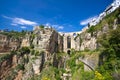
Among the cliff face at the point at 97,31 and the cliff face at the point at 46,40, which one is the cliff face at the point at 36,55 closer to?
the cliff face at the point at 46,40

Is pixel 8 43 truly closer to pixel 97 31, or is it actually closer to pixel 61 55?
pixel 61 55

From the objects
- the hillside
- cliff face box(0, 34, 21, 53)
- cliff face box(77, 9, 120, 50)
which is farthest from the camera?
cliff face box(0, 34, 21, 53)

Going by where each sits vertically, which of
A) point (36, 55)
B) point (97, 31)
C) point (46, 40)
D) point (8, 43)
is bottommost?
point (36, 55)

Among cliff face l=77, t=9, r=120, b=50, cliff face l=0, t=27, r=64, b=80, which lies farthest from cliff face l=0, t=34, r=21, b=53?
cliff face l=77, t=9, r=120, b=50

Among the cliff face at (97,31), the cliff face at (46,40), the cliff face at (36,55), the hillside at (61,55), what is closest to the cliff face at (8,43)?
the hillside at (61,55)

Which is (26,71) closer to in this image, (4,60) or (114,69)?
(4,60)

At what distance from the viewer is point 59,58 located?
60.4 meters

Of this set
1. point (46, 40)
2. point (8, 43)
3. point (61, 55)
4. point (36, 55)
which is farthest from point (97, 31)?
point (8, 43)

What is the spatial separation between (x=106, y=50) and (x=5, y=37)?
62.9 metres

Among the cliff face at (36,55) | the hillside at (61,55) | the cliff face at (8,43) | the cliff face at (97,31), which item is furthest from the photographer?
the cliff face at (8,43)

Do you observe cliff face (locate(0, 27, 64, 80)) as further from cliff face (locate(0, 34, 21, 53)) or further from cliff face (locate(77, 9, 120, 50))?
cliff face (locate(0, 34, 21, 53))

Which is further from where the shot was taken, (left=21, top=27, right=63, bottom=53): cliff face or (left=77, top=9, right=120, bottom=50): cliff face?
(left=21, top=27, right=63, bottom=53): cliff face

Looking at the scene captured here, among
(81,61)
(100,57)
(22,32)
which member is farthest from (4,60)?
(100,57)

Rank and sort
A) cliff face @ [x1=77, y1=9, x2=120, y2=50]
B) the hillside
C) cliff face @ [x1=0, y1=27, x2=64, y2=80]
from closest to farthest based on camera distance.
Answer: the hillside
cliff face @ [x1=77, y1=9, x2=120, y2=50]
cliff face @ [x1=0, y1=27, x2=64, y2=80]
